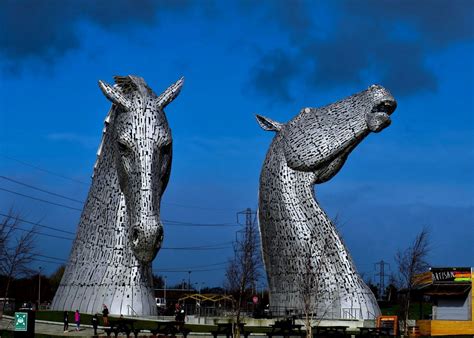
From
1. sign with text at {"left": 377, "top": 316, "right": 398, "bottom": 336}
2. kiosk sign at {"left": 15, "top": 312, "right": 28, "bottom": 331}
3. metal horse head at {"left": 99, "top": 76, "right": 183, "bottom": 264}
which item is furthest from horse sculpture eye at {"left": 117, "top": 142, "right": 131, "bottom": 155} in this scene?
kiosk sign at {"left": 15, "top": 312, "right": 28, "bottom": 331}

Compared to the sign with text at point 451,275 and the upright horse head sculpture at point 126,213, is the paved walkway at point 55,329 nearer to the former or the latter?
the upright horse head sculpture at point 126,213

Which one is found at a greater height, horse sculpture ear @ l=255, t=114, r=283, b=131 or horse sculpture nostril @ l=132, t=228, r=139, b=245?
horse sculpture ear @ l=255, t=114, r=283, b=131

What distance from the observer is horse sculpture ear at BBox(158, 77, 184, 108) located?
103ft

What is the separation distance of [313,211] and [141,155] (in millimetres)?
8613

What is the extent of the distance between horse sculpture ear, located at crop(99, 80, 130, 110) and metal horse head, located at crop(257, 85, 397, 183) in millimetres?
8384

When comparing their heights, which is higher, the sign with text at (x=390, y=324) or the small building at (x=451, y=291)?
the small building at (x=451, y=291)

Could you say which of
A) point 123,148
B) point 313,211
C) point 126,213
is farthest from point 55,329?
point 313,211

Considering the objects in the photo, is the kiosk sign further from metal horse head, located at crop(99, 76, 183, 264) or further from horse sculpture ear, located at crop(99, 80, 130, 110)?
horse sculpture ear, located at crop(99, 80, 130, 110)

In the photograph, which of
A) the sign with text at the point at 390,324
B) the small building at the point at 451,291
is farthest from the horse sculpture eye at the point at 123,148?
the small building at the point at 451,291

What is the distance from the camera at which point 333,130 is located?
1353 inches

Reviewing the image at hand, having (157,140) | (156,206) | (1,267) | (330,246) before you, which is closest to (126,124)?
(157,140)

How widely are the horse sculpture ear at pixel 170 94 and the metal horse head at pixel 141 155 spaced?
54 millimetres

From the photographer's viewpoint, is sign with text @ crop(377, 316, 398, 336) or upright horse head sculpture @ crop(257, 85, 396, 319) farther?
upright horse head sculpture @ crop(257, 85, 396, 319)

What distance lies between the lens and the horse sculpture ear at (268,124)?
3712 centimetres
